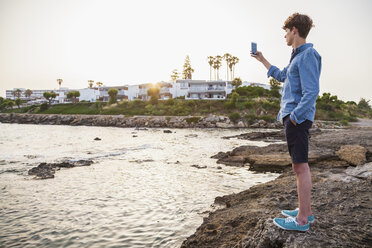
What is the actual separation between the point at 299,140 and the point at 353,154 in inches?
293

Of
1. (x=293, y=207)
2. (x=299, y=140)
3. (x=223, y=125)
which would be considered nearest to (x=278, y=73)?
(x=299, y=140)

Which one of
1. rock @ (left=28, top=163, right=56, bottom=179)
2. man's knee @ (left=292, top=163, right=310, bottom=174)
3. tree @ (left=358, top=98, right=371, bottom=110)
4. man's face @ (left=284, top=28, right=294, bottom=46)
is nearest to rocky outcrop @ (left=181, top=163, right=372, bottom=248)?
man's knee @ (left=292, top=163, right=310, bottom=174)

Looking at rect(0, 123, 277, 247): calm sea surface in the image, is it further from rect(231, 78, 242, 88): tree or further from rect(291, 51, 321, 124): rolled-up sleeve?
rect(231, 78, 242, 88): tree

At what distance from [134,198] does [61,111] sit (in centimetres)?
7348

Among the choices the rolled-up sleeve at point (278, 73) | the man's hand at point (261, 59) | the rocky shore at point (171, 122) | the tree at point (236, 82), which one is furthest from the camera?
the tree at point (236, 82)

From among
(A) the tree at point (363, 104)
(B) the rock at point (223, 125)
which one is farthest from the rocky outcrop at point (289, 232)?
(A) the tree at point (363, 104)

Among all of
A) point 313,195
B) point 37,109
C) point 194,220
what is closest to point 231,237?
point 194,220

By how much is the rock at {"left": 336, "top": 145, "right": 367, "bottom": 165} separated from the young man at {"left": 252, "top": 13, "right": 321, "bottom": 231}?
6623 mm

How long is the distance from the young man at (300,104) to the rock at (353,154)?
6.62 m

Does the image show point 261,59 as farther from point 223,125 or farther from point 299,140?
point 223,125

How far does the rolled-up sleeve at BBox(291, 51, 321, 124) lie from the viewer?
9.00 feet

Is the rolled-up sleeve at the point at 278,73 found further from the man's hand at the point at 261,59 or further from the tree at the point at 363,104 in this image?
the tree at the point at 363,104

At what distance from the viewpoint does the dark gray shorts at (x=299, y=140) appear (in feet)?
9.27

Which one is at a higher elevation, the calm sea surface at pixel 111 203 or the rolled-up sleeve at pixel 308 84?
the rolled-up sleeve at pixel 308 84
